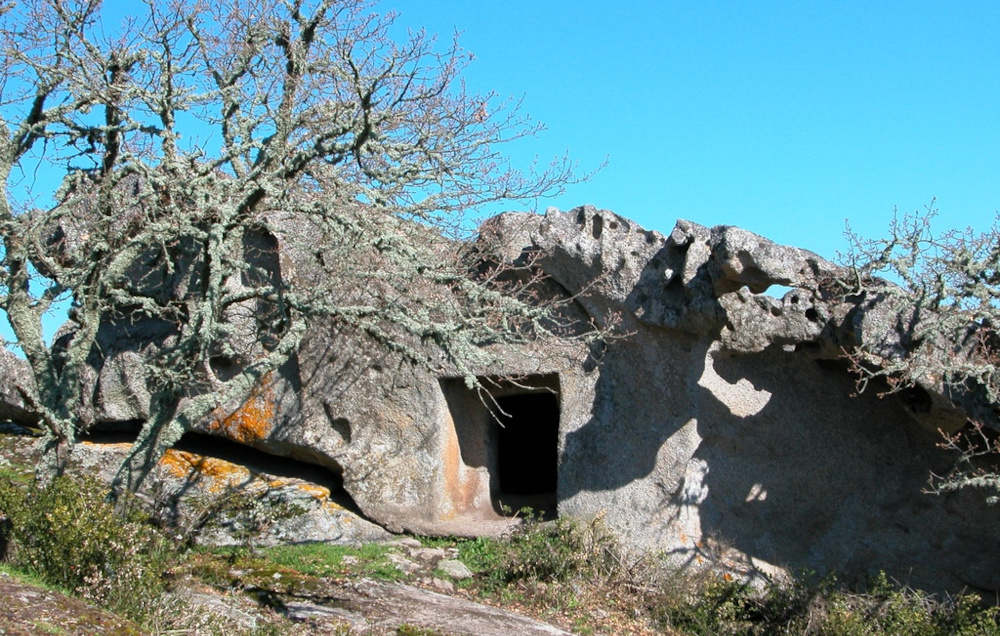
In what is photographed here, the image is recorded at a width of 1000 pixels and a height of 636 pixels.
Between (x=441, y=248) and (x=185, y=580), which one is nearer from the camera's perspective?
(x=185, y=580)

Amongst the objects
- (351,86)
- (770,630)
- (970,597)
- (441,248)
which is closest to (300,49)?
(351,86)

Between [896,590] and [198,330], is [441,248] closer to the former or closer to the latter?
[198,330]

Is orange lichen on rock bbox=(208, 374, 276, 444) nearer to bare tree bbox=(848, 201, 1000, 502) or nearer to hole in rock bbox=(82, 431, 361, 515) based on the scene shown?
hole in rock bbox=(82, 431, 361, 515)

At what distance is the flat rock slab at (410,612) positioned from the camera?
321 inches

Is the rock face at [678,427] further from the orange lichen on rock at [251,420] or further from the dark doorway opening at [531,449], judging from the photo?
the dark doorway opening at [531,449]

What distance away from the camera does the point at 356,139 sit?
776 cm

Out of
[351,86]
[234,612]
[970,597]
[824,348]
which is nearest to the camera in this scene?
[234,612]

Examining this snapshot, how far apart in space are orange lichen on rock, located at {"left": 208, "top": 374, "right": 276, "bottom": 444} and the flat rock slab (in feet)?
9.88

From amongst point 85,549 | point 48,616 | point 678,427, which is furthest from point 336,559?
point 48,616

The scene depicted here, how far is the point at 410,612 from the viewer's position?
8562 millimetres

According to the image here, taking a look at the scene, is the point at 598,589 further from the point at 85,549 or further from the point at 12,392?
the point at 12,392

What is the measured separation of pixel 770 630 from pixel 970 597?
6.31 feet

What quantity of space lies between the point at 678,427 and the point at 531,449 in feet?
16.6

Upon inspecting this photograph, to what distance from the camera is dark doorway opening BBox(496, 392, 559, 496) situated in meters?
15.0
